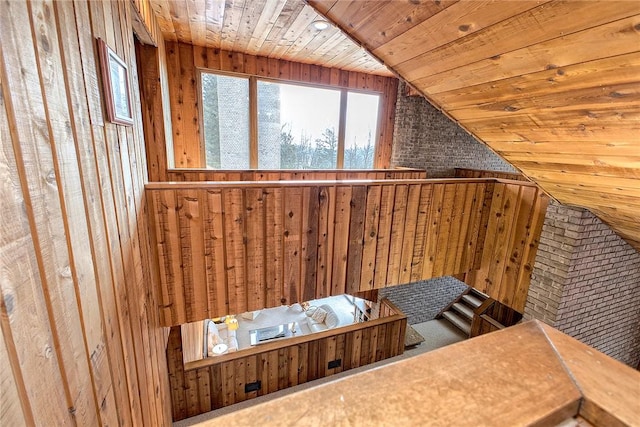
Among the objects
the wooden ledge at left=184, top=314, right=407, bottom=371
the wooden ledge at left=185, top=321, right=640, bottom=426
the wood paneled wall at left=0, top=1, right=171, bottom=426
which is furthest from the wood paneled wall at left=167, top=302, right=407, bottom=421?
the wooden ledge at left=185, top=321, right=640, bottom=426

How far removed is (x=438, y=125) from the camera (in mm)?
5559

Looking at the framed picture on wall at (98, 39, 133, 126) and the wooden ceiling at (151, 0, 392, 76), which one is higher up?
the wooden ceiling at (151, 0, 392, 76)

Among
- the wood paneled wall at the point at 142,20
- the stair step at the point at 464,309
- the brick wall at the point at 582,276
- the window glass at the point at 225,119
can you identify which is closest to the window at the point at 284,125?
the window glass at the point at 225,119

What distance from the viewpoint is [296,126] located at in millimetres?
4941

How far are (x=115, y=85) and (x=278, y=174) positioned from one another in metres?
2.57

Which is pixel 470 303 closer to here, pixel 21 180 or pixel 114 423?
pixel 114 423

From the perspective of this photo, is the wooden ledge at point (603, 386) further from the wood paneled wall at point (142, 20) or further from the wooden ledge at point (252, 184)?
the wood paneled wall at point (142, 20)

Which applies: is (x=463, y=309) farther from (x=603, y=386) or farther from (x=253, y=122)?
(x=603, y=386)

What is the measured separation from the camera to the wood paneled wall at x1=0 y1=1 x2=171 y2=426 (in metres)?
0.65

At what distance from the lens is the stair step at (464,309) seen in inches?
224

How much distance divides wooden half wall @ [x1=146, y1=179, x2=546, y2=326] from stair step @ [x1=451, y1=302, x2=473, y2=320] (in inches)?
107

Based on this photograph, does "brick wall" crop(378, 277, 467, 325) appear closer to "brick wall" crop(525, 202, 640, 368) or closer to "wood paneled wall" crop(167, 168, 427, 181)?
"wood paneled wall" crop(167, 168, 427, 181)

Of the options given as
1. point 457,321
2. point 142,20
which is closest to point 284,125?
point 142,20

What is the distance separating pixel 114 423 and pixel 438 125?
5972 millimetres
